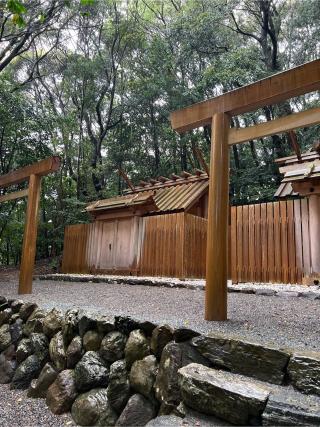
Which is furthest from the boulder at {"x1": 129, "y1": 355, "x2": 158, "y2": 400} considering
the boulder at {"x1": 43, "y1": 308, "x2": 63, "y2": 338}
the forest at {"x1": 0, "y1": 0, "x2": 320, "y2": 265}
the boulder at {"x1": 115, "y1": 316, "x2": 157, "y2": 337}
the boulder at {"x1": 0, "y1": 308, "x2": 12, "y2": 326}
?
the forest at {"x1": 0, "y1": 0, "x2": 320, "y2": 265}

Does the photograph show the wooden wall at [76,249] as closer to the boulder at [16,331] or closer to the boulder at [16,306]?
the boulder at [16,306]

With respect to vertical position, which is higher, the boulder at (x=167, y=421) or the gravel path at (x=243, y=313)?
the gravel path at (x=243, y=313)

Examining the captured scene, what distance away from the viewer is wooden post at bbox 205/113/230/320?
10.4ft

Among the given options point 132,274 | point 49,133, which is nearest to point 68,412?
point 132,274

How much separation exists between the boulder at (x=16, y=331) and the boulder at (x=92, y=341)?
1493 mm

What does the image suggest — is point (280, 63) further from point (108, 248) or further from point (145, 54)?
point (108, 248)

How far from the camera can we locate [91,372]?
9.71 ft

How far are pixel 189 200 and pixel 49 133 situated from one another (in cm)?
512

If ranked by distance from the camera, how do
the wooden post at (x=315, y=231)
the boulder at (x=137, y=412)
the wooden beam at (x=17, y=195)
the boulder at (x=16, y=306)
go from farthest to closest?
the wooden beam at (x=17, y=195) → the wooden post at (x=315, y=231) → the boulder at (x=16, y=306) → the boulder at (x=137, y=412)

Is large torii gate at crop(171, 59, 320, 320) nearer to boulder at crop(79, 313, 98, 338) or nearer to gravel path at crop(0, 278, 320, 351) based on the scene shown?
gravel path at crop(0, 278, 320, 351)

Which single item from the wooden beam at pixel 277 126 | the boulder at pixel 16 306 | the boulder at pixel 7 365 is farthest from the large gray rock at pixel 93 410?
the wooden beam at pixel 277 126

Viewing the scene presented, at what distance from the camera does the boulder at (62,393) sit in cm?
300

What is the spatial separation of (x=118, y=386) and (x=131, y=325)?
1.70ft

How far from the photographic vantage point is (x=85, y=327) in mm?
3389
